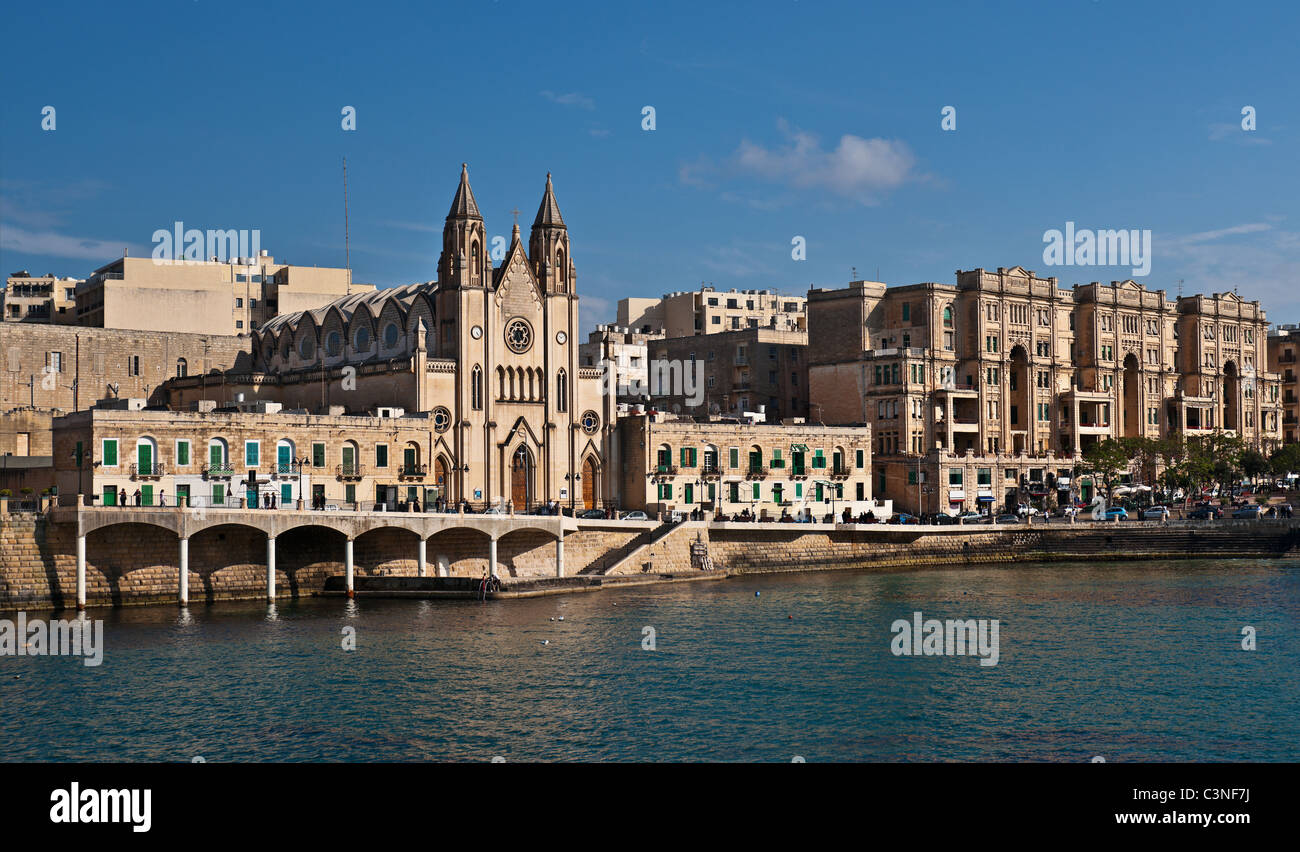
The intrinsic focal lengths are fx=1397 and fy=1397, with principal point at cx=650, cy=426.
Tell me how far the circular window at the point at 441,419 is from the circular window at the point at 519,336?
21.9 ft

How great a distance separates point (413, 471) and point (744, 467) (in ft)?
88.8

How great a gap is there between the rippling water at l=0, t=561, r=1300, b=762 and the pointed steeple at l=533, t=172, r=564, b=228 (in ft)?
116

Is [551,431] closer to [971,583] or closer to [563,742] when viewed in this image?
[971,583]

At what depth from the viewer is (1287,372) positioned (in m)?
160

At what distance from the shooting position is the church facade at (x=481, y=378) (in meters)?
87.2

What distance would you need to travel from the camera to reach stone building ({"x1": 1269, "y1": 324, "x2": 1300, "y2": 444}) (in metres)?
156

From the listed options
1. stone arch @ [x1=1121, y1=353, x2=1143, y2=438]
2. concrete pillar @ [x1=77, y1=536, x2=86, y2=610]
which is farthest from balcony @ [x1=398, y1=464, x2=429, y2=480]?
stone arch @ [x1=1121, y1=353, x2=1143, y2=438]

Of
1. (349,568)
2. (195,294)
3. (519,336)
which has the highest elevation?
(195,294)

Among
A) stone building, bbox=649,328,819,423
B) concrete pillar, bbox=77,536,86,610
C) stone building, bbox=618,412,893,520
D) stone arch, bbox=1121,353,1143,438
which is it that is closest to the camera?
concrete pillar, bbox=77,536,86,610

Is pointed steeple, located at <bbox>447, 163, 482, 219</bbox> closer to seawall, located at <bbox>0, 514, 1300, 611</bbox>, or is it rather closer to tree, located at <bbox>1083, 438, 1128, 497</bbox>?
seawall, located at <bbox>0, 514, 1300, 611</bbox>

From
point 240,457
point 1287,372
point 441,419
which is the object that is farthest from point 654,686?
point 1287,372

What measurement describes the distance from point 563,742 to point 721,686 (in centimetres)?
908

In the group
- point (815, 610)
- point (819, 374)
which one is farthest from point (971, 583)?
point (819, 374)

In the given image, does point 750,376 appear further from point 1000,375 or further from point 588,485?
point 588,485
